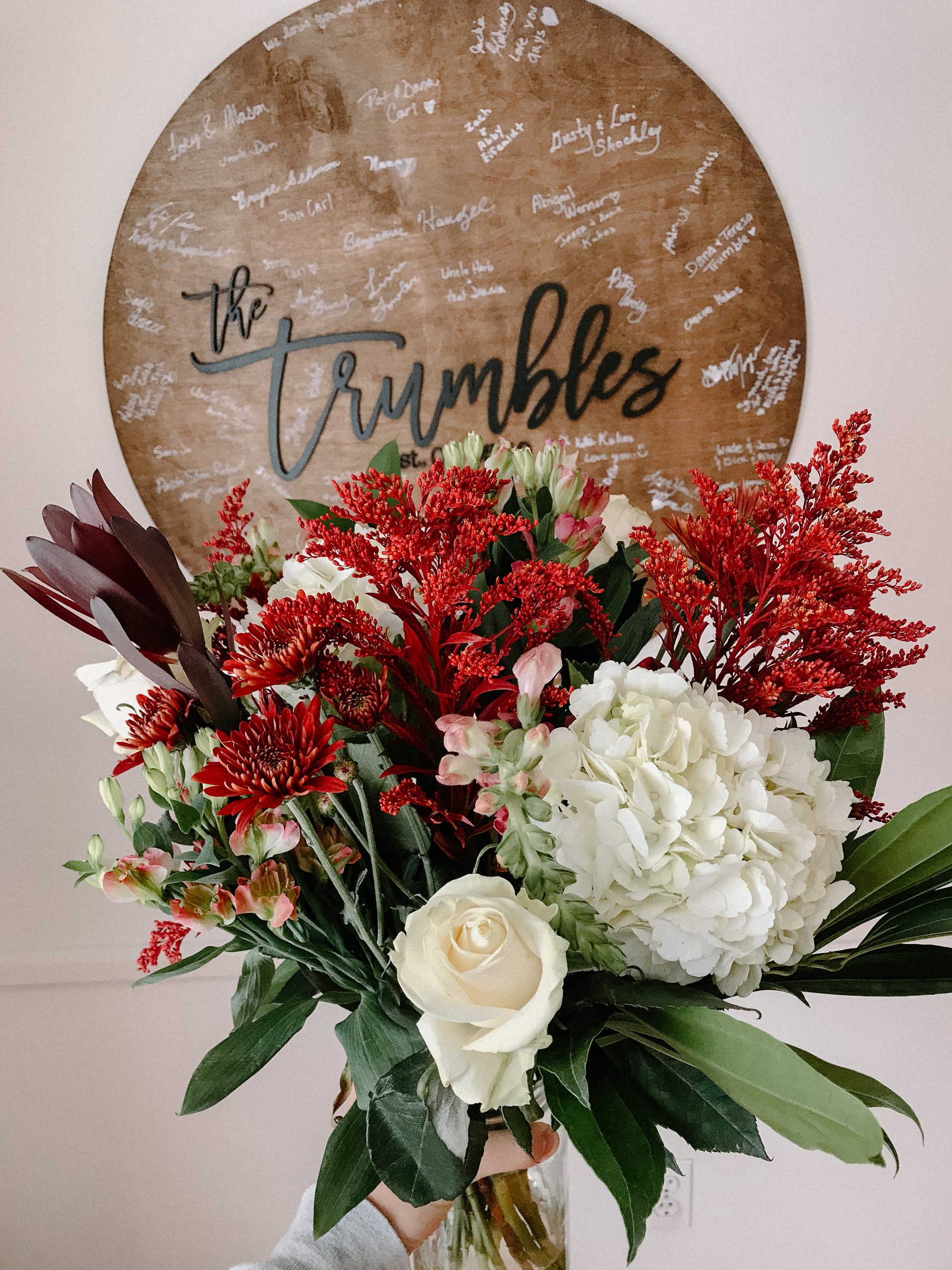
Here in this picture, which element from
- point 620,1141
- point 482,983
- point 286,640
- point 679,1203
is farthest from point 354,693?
point 679,1203

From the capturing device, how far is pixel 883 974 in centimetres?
55

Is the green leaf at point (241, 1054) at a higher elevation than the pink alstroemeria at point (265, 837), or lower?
lower

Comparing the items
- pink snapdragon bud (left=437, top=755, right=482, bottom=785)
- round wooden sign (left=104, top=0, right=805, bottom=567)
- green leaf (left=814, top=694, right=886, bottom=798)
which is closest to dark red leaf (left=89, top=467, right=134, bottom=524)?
pink snapdragon bud (left=437, top=755, right=482, bottom=785)

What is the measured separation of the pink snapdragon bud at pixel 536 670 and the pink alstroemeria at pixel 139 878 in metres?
0.22

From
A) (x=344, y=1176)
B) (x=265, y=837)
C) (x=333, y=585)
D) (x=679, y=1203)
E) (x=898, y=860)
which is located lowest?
(x=679, y=1203)

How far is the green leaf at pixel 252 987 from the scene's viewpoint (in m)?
0.59

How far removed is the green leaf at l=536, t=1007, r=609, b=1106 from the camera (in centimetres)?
43

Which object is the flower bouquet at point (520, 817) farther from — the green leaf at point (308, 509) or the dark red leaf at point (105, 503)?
the green leaf at point (308, 509)

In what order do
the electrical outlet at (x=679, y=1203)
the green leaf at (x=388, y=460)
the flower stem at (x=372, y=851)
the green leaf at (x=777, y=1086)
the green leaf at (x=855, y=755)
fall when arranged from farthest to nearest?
the electrical outlet at (x=679, y=1203) → the green leaf at (x=388, y=460) → the green leaf at (x=855, y=755) → the flower stem at (x=372, y=851) → the green leaf at (x=777, y=1086)

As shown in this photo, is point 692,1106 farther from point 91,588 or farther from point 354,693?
point 91,588

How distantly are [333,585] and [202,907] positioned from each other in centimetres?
20

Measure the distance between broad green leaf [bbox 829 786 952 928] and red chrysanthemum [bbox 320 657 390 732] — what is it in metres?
0.30

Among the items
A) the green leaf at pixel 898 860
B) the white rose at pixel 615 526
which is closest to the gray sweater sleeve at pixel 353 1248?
the green leaf at pixel 898 860

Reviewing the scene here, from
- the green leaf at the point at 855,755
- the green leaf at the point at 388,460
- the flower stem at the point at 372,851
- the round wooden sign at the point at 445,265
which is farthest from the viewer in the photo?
the round wooden sign at the point at 445,265
